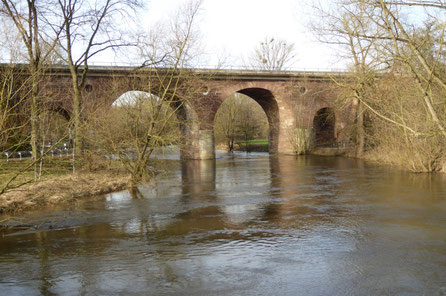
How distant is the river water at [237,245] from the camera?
6035 mm

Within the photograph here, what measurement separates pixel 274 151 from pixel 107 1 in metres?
18.7

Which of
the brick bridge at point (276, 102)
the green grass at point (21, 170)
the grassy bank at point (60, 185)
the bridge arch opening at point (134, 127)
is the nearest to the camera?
the green grass at point (21, 170)

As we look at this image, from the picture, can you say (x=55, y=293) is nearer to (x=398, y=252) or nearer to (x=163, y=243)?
(x=163, y=243)

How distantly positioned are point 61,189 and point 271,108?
2308 cm

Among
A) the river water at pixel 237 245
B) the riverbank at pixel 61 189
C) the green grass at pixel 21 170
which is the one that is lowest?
the river water at pixel 237 245

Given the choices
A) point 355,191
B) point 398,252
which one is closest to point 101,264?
point 398,252

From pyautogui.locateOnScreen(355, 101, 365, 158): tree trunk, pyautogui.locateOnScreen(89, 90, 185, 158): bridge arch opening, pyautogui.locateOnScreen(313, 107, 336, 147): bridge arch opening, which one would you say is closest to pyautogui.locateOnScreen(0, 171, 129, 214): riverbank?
pyautogui.locateOnScreen(89, 90, 185, 158): bridge arch opening

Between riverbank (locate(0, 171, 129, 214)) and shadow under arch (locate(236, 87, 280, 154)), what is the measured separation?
57.8ft

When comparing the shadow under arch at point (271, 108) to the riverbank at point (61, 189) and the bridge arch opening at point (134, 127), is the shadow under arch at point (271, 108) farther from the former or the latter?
the riverbank at point (61, 189)

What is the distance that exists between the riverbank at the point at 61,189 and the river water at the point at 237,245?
0.71m

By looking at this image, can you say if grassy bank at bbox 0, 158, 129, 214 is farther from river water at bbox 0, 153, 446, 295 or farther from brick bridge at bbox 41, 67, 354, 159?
brick bridge at bbox 41, 67, 354, 159

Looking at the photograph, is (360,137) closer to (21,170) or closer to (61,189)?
(61,189)

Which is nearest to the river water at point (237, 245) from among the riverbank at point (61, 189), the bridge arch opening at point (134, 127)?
the riverbank at point (61, 189)

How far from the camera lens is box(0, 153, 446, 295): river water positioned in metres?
6.04
